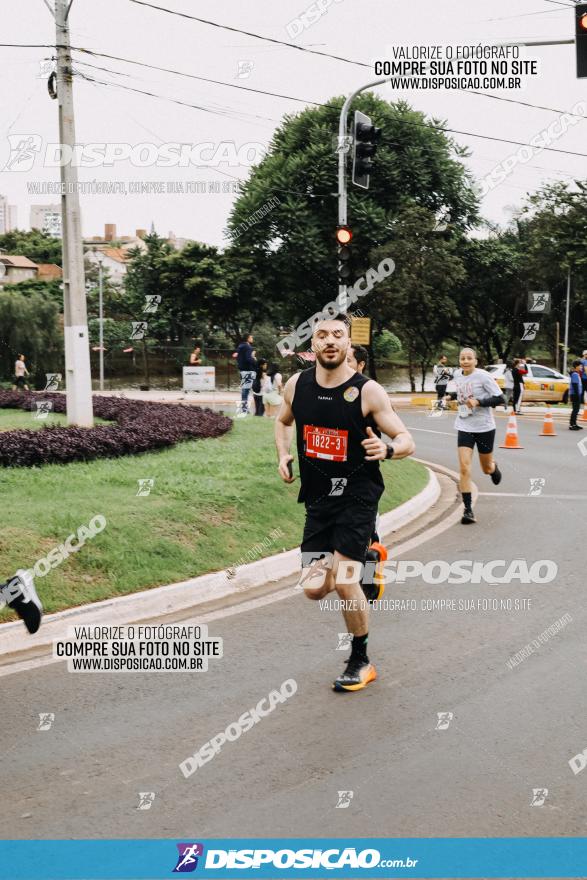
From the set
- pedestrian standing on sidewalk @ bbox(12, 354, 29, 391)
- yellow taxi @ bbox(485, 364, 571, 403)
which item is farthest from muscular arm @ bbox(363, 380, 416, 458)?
yellow taxi @ bbox(485, 364, 571, 403)

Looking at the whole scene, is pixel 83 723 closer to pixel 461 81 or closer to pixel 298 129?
pixel 461 81

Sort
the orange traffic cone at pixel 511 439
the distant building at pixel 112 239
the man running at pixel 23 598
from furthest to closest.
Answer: the distant building at pixel 112 239 → the orange traffic cone at pixel 511 439 → the man running at pixel 23 598

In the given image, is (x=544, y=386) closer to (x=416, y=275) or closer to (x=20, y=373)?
(x=416, y=275)

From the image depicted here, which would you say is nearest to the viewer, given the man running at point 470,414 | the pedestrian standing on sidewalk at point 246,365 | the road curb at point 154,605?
the road curb at point 154,605

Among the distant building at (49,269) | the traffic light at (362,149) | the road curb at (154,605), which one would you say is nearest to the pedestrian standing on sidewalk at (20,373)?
the traffic light at (362,149)

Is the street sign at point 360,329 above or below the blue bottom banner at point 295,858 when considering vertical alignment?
above

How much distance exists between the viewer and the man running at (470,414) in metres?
10.5

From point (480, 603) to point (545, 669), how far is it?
1.65 meters

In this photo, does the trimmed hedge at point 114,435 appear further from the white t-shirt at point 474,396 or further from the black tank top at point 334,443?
the black tank top at point 334,443

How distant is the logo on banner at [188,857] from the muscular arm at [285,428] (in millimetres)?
2366

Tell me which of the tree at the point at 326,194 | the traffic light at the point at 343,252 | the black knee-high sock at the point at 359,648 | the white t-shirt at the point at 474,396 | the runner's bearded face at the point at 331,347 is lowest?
the black knee-high sock at the point at 359,648

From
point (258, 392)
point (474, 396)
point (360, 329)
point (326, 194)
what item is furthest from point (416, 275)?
point (474, 396)

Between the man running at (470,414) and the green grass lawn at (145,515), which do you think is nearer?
the green grass lawn at (145,515)

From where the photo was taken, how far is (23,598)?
219 inches
